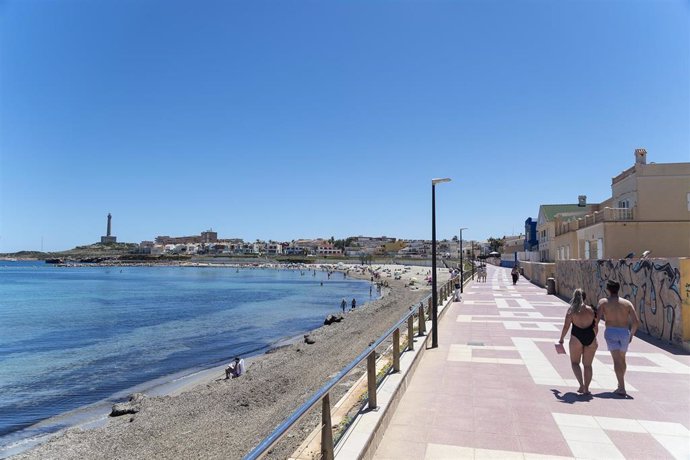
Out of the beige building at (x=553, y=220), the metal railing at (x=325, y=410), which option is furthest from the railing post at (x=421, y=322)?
the beige building at (x=553, y=220)

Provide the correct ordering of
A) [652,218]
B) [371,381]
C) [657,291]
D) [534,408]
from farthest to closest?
[652,218] → [657,291] → [534,408] → [371,381]

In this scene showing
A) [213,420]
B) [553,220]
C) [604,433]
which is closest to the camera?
[604,433]

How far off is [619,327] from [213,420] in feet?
29.6

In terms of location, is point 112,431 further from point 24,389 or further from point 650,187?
point 650,187

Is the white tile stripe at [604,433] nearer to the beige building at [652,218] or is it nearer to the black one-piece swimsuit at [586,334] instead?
the black one-piece swimsuit at [586,334]

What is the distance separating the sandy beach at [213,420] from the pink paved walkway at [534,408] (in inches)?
111

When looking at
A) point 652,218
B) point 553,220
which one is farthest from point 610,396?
point 553,220

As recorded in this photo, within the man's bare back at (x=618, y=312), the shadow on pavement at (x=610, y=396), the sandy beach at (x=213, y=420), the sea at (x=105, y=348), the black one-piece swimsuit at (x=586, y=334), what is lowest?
the sea at (x=105, y=348)

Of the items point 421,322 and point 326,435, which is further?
point 421,322

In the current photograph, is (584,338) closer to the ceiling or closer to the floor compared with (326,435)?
closer to the ceiling

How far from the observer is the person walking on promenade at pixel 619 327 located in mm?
6066

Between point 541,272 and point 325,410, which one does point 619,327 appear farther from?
point 541,272

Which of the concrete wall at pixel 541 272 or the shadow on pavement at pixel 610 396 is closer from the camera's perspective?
the shadow on pavement at pixel 610 396

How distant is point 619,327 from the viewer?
6129mm
